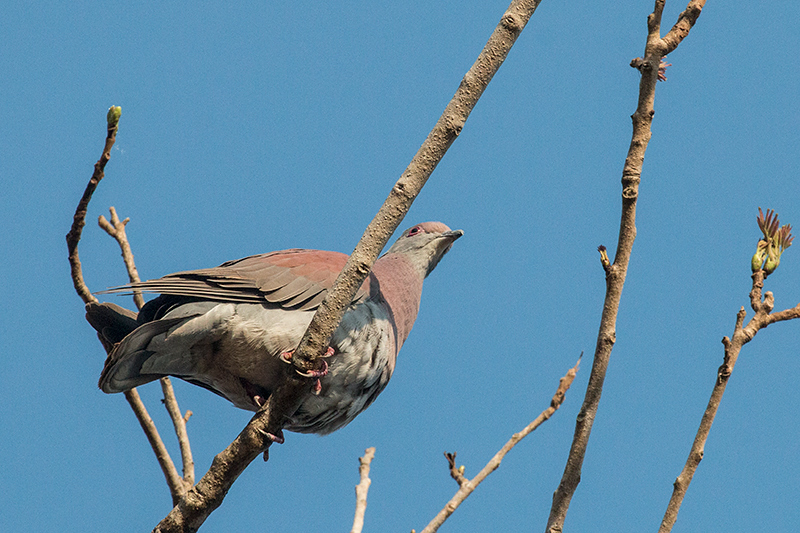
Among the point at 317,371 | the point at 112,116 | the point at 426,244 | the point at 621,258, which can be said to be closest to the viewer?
the point at 621,258

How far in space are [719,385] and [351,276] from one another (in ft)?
5.78

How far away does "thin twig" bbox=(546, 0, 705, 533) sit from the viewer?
3535mm

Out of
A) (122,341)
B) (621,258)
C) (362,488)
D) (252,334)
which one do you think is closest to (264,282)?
(252,334)

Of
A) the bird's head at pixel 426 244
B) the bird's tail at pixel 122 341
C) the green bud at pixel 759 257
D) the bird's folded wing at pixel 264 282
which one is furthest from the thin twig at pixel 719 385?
the bird's head at pixel 426 244

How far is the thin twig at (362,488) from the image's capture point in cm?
427

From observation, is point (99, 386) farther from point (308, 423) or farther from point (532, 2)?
point (532, 2)

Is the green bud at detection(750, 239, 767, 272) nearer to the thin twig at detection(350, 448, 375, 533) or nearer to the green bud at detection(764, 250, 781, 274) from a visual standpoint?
the green bud at detection(764, 250, 781, 274)

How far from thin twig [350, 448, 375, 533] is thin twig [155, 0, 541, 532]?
58 centimetres

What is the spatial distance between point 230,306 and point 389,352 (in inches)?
43.6

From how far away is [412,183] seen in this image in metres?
3.80

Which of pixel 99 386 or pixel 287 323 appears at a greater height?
pixel 287 323

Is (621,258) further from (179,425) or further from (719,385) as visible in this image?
(179,425)

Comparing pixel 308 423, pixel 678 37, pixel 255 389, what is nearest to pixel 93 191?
pixel 255 389

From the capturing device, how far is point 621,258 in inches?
142
